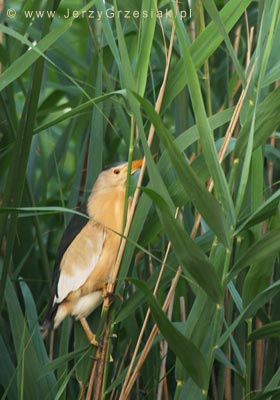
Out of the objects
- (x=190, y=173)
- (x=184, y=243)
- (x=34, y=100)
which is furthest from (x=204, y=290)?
(x=34, y=100)

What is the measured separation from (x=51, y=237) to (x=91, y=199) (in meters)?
0.43

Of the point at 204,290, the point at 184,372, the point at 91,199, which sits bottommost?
the point at 184,372

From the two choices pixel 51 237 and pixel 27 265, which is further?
pixel 51 237

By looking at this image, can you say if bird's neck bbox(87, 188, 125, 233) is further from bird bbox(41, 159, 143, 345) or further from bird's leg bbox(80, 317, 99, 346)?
bird's leg bbox(80, 317, 99, 346)

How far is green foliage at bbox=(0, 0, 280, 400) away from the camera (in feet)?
4.66

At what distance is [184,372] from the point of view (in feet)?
5.32

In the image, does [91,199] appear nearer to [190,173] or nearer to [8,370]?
[8,370]

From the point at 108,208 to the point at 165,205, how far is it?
0.58 meters

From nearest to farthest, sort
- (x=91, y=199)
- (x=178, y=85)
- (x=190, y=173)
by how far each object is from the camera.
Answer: (x=190, y=173), (x=178, y=85), (x=91, y=199)

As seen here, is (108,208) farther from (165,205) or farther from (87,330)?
(165,205)

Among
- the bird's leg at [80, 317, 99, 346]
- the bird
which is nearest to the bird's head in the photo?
the bird

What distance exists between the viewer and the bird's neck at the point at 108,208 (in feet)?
6.31

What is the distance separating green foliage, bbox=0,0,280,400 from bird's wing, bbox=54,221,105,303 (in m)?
0.08

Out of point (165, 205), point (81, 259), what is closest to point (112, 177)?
point (81, 259)
